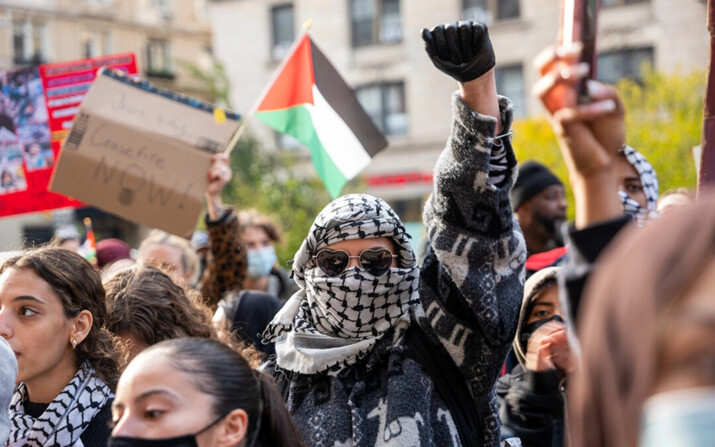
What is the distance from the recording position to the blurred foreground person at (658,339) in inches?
45.4

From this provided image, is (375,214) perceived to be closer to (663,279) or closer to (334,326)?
(334,326)

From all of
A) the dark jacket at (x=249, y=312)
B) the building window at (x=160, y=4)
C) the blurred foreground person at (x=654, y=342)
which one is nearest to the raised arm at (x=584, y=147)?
the blurred foreground person at (x=654, y=342)

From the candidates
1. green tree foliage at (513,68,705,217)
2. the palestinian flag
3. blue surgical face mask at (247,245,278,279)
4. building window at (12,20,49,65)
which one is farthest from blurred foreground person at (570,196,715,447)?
building window at (12,20,49,65)

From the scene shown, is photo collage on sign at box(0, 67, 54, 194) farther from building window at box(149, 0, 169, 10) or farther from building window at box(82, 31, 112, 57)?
building window at box(149, 0, 169, 10)

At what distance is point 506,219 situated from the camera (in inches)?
103

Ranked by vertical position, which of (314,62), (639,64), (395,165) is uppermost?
(314,62)

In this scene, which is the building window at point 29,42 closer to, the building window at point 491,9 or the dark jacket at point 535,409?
the building window at point 491,9

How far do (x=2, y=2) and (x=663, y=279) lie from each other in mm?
35815

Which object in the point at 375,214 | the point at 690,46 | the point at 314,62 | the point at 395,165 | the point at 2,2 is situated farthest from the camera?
the point at 2,2

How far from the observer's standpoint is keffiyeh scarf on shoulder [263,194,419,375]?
2984 millimetres

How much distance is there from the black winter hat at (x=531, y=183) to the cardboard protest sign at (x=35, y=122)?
9.10 ft

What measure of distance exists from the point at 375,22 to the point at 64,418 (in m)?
25.4

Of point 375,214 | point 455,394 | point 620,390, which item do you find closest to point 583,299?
point 620,390

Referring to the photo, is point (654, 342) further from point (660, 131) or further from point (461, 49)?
point (660, 131)
